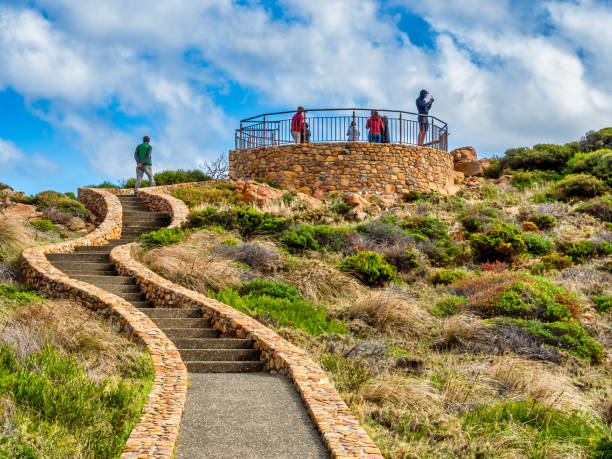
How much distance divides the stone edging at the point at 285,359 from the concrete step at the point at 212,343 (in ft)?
0.46

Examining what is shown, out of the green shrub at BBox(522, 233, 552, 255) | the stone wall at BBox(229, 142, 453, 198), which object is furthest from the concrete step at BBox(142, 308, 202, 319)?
the stone wall at BBox(229, 142, 453, 198)

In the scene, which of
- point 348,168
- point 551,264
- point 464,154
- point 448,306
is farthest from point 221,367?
point 464,154

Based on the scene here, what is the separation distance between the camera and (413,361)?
766cm

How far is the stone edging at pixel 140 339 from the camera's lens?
449 centimetres

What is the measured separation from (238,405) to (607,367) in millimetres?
6009

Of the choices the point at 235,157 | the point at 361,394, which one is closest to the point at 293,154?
the point at 235,157

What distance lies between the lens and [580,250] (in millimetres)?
14703

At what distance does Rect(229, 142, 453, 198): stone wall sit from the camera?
23.3 m

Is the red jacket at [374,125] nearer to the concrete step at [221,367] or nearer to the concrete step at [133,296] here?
the concrete step at [133,296]

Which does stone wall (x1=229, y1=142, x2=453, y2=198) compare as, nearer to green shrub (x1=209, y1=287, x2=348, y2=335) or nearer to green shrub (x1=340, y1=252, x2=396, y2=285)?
green shrub (x1=340, y1=252, x2=396, y2=285)

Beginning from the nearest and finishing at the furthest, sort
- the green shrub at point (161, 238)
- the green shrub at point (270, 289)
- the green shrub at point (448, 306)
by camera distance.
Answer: the green shrub at point (448, 306), the green shrub at point (270, 289), the green shrub at point (161, 238)

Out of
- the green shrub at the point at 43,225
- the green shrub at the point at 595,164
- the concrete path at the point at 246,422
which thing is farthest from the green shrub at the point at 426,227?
the green shrub at the point at 43,225

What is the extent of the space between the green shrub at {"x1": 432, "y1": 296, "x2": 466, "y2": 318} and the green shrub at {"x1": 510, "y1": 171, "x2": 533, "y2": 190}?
1536cm

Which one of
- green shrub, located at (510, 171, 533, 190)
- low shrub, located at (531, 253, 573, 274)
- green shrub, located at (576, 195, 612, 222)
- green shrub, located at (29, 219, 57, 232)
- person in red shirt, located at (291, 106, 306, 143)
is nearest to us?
low shrub, located at (531, 253, 573, 274)
